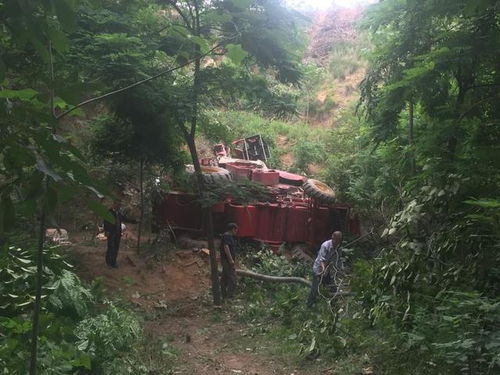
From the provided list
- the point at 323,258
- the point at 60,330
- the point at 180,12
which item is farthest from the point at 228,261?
the point at 60,330

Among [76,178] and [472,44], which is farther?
[472,44]

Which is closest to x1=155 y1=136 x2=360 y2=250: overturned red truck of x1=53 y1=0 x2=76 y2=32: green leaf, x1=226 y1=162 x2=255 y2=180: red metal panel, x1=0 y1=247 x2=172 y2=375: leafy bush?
x1=226 y1=162 x2=255 y2=180: red metal panel

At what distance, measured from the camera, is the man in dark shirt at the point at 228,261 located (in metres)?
9.93

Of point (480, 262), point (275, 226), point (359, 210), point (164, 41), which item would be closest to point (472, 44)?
point (480, 262)

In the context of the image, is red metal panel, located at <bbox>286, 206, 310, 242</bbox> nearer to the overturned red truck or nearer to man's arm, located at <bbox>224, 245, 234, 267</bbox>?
the overturned red truck

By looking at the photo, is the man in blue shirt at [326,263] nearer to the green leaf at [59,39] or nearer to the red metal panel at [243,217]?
the red metal panel at [243,217]

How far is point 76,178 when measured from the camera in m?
1.70

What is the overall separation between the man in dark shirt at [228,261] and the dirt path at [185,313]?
46 cm

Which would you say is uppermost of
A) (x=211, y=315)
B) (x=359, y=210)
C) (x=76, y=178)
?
(x=76, y=178)

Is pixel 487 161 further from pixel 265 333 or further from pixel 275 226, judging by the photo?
pixel 275 226

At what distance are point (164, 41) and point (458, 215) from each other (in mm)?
5825

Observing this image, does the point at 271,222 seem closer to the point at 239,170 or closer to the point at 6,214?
the point at 239,170

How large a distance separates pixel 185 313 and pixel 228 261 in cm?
135

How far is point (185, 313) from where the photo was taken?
9336mm
